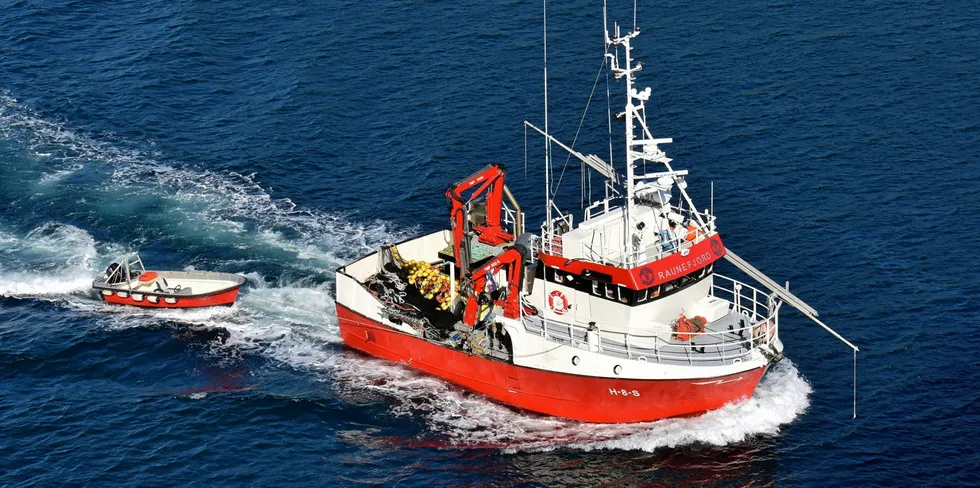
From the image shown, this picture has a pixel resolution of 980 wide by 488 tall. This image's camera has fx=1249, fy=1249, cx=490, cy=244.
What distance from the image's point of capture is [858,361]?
5491cm

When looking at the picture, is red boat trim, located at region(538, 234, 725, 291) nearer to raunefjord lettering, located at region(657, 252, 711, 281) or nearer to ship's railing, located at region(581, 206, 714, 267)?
raunefjord lettering, located at region(657, 252, 711, 281)

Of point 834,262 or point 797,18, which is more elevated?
point 797,18

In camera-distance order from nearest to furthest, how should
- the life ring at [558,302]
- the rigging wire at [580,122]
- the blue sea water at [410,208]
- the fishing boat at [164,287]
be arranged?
the blue sea water at [410,208] < the life ring at [558,302] < the fishing boat at [164,287] < the rigging wire at [580,122]

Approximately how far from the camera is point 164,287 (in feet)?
206

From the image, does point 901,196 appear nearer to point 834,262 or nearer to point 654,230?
point 834,262

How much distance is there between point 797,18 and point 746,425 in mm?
43442

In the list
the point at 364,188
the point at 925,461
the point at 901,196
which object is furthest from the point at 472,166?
the point at 925,461

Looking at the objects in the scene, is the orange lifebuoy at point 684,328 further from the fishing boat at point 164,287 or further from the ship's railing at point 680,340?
the fishing boat at point 164,287

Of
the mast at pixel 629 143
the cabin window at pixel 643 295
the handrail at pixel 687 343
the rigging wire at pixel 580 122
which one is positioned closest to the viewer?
the mast at pixel 629 143

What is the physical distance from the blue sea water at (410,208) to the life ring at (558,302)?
4.80m

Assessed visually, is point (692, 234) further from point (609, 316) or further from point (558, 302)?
point (558, 302)

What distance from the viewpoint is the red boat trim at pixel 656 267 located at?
49.2 meters

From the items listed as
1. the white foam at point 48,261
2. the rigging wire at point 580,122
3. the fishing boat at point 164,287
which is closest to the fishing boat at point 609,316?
the fishing boat at point 164,287

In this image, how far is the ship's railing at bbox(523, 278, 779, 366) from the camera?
49.5m
